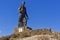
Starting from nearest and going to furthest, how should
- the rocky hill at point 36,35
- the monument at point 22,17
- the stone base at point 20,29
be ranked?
the rocky hill at point 36,35 < the stone base at point 20,29 < the monument at point 22,17

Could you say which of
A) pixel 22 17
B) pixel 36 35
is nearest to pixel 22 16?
pixel 22 17

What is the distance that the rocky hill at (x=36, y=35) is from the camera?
77.6 feet

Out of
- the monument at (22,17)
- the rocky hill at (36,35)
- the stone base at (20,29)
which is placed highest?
the monument at (22,17)

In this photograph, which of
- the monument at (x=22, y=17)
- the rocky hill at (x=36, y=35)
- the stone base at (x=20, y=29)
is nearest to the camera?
the rocky hill at (x=36, y=35)

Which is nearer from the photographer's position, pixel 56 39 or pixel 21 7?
pixel 56 39

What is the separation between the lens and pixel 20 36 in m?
25.8

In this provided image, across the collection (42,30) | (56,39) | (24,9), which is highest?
(24,9)

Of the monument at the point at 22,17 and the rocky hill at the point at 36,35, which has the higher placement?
the monument at the point at 22,17

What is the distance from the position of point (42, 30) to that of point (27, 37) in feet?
6.14

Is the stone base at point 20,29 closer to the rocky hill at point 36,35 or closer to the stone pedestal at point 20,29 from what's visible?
the stone pedestal at point 20,29

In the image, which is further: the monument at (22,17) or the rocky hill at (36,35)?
the monument at (22,17)

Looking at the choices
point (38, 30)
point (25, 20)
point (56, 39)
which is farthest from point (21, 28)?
point (56, 39)

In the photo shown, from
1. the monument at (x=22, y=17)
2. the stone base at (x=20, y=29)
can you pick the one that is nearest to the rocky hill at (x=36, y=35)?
the stone base at (x=20, y=29)

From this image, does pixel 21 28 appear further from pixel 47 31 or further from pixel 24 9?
pixel 47 31
